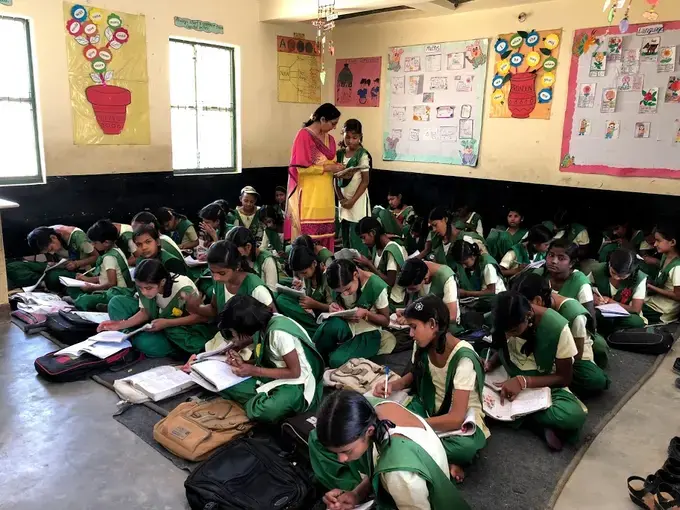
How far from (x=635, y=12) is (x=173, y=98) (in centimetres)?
470

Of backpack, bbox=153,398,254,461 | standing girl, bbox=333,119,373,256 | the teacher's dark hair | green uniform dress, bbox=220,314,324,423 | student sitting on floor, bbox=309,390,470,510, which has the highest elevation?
the teacher's dark hair

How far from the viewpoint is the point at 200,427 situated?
2.52 metres

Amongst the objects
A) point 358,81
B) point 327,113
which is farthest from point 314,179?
point 358,81

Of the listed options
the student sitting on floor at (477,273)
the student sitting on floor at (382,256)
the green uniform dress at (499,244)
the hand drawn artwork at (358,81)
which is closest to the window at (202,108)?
the hand drawn artwork at (358,81)

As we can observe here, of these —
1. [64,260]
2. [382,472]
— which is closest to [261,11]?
[64,260]

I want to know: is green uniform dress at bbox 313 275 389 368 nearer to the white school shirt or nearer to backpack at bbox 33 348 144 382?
backpack at bbox 33 348 144 382

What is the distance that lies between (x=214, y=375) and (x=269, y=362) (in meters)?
0.29

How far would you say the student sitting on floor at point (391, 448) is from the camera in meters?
1.54

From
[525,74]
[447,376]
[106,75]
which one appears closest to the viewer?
[447,376]

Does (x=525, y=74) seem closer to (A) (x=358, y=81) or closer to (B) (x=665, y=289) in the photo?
(A) (x=358, y=81)

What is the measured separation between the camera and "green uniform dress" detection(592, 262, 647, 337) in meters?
3.86

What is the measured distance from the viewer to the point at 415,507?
1.63 metres

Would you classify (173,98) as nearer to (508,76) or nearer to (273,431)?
(508,76)

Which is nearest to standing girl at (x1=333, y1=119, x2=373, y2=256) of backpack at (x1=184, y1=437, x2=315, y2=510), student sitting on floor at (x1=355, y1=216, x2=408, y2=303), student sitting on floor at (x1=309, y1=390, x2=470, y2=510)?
student sitting on floor at (x1=355, y1=216, x2=408, y2=303)
